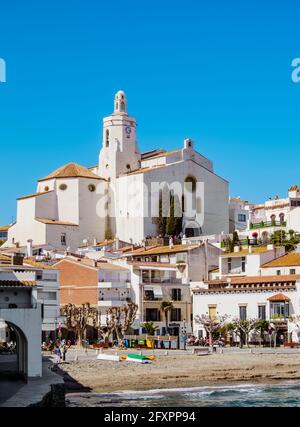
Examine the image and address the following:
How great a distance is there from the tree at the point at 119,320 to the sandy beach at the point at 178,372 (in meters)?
9.15

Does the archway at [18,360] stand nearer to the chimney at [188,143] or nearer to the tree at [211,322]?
the tree at [211,322]

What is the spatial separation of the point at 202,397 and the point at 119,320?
77.2 feet

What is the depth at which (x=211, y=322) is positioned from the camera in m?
57.5

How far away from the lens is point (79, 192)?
95.2m

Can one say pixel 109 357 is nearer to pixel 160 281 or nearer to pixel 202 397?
pixel 202 397

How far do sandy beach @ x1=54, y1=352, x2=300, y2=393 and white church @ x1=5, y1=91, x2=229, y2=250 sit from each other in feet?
143

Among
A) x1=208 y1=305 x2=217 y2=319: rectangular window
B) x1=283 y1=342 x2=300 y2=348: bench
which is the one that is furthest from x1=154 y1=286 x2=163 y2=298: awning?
x1=283 y1=342 x2=300 y2=348: bench

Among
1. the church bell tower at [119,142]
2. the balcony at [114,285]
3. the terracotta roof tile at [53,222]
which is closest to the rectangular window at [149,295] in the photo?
the balcony at [114,285]

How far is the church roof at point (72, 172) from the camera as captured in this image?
96.4m

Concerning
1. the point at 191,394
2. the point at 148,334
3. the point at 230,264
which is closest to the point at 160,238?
the point at 230,264

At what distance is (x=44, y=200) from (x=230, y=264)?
A: 3179 cm

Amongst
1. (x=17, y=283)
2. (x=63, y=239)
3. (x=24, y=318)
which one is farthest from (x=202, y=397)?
(x=63, y=239)

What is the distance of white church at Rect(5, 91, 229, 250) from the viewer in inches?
3615
